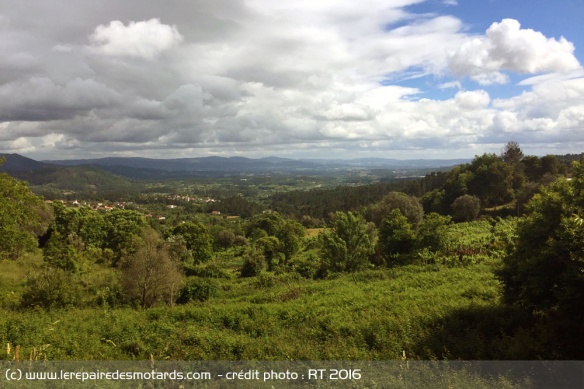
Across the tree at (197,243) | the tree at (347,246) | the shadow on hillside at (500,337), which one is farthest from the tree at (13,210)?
the tree at (197,243)

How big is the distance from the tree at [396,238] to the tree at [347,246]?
1491 mm

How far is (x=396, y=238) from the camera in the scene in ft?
90.1

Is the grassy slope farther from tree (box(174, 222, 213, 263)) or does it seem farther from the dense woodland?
tree (box(174, 222, 213, 263))

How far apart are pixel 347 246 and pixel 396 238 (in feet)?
13.5

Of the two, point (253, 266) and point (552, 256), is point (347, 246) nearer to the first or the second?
point (253, 266)

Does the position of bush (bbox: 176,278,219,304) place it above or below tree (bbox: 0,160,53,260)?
below

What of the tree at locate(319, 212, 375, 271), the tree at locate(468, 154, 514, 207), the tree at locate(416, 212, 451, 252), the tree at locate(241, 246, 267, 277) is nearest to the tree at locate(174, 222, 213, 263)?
the tree at locate(241, 246, 267, 277)

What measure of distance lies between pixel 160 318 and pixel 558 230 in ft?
50.2

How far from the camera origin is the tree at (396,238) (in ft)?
90.3

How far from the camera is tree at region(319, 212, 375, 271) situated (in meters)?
27.5

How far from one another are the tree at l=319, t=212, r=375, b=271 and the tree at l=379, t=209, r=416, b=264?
1491 mm

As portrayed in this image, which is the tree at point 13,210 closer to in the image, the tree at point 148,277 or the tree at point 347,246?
the tree at point 148,277

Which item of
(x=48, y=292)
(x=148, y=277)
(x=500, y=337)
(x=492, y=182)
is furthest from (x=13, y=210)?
(x=492, y=182)

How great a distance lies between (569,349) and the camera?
32.1 feet
